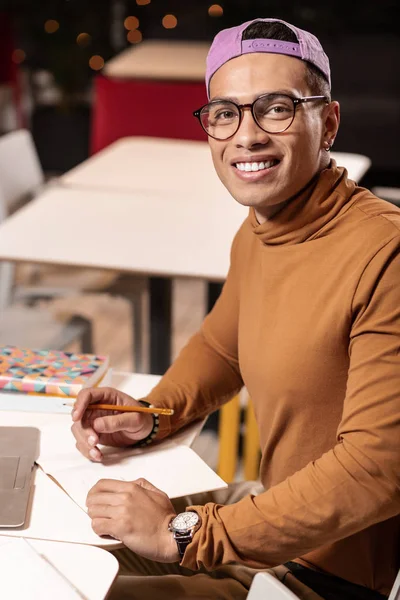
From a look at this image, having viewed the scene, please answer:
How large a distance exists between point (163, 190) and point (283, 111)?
1874 millimetres

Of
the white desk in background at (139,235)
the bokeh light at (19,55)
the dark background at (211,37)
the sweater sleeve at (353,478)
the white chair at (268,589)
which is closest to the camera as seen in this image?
the white chair at (268,589)

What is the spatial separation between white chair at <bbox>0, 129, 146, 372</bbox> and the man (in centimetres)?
168

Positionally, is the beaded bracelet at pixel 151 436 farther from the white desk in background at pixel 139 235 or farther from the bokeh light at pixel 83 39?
the bokeh light at pixel 83 39

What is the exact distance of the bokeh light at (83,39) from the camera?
614 centimetres

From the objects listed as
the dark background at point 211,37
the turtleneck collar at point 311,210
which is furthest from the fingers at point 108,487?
the dark background at point 211,37

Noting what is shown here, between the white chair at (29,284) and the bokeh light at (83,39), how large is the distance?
9.92 ft

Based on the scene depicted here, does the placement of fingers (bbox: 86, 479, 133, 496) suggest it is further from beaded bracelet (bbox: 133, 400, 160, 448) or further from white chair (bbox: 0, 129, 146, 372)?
white chair (bbox: 0, 129, 146, 372)

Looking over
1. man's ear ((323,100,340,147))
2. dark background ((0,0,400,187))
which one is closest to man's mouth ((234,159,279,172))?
man's ear ((323,100,340,147))

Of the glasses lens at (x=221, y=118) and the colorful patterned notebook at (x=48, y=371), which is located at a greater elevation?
the glasses lens at (x=221, y=118)

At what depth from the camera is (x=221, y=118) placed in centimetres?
138

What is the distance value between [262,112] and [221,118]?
77 millimetres

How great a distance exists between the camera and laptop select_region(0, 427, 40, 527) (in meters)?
1.32

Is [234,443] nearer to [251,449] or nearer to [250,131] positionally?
[251,449]

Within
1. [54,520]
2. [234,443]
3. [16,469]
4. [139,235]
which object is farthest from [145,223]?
[54,520]
